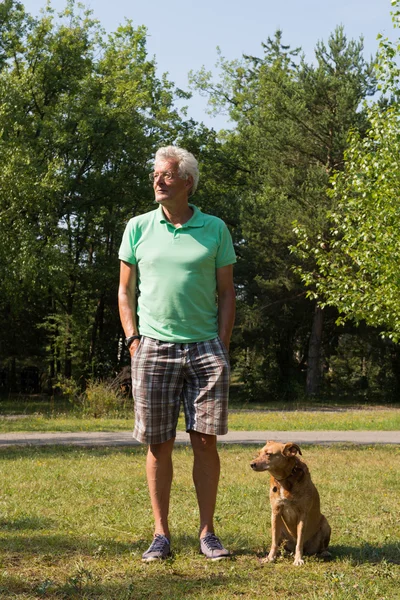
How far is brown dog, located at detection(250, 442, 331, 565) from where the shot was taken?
4.91m

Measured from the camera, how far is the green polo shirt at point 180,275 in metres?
4.93

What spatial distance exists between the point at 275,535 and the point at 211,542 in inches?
15.4

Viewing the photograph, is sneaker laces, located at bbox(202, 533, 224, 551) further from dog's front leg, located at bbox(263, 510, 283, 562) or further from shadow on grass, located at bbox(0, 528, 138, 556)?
shadow on grass, located at bbox(0, 528, 138, 556)

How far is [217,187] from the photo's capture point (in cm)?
3916

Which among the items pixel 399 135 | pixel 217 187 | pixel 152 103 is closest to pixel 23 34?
pixel 152 103

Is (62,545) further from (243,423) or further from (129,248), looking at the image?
(243,423)

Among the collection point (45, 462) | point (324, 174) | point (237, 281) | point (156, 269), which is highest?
point (324, 174)

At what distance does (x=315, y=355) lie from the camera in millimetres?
34062

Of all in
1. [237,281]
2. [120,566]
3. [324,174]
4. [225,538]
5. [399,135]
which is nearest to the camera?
[120,566]

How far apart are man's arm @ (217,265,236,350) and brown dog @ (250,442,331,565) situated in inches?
29.7

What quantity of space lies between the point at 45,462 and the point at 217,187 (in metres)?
30.0

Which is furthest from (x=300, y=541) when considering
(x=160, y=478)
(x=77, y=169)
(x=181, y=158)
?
(x=77, y=169)

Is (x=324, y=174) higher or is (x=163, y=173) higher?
(x=324, y=174)

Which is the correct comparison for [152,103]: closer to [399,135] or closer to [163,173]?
[399,135]
